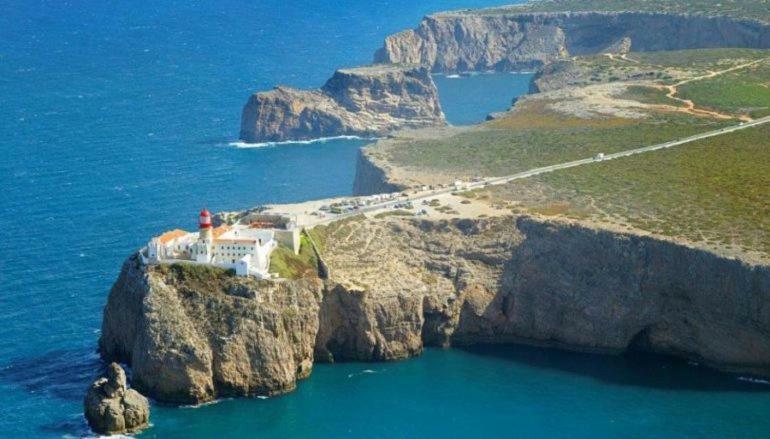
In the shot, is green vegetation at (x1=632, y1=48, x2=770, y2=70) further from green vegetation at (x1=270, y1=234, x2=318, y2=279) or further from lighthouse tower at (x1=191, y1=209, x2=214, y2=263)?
lighthouse tower at (x1=191, y1=209, x2=214, y2=263)

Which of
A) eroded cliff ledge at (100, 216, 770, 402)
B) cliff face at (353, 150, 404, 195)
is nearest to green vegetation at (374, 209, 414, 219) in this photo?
eroded cliff ledge at (100, 216, 770, 402)

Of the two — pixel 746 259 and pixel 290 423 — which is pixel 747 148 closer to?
pixel 746 259

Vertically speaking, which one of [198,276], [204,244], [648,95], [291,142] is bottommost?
[198,276]

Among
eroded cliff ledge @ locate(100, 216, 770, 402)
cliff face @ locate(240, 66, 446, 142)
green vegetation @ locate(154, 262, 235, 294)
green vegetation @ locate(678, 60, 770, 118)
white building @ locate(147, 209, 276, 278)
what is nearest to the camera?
eroded cliff ledge @ locate(100, 216, 770, 402)

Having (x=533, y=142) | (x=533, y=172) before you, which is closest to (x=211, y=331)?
(x=533, y=172)

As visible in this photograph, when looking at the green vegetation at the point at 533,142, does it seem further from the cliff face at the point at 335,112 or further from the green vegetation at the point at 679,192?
the cliff face at the point at 335,112

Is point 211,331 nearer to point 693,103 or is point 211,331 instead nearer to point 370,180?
point 370,180

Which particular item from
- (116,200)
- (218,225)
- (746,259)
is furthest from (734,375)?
(116,200)
